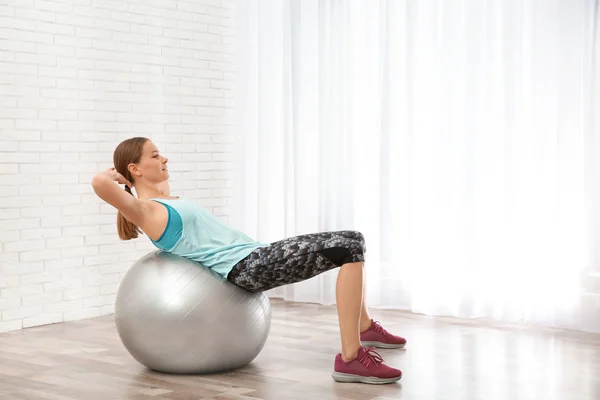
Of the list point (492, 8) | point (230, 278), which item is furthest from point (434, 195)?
point (230, 278)

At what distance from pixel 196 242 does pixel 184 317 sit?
0.35 meters

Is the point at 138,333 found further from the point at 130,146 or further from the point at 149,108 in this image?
the point at 149,108

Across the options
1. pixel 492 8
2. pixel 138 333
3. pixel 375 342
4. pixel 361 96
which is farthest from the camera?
pixel 361 96

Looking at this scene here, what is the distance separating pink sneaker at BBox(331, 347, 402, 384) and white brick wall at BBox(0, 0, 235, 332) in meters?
2.32

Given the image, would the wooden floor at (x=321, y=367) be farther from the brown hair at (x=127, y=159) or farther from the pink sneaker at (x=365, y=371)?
the brown hair at (x=127, y=159)

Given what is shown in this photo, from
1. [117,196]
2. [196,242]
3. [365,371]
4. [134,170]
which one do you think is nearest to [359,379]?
[365,371]

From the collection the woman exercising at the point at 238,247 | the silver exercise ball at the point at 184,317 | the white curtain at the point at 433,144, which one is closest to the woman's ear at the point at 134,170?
the woman exercising at the point at 238,247

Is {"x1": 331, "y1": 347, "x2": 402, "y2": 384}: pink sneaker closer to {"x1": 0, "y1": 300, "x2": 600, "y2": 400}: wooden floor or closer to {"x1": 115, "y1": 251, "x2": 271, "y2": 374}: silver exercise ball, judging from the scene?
{"x1": 0, "y1": 300, "x2": 600, "y2": 400}: wooden floor

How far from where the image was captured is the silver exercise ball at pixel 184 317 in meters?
3.50

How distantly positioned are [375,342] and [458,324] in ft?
2.64

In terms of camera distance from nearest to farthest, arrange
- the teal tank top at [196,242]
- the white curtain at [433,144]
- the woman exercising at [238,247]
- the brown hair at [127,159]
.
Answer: the woman exercising at [238,247]
the teal tank top at [196,242]
the brown hair at [127,159]
the white curtain at [433,144]

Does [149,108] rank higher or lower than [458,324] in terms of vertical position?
higher

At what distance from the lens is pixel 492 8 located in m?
4.91

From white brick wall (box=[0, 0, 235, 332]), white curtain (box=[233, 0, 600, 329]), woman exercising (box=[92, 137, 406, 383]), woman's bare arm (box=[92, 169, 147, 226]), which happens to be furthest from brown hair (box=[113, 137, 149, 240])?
white curtain (box=[233, 0, 600, 329])
